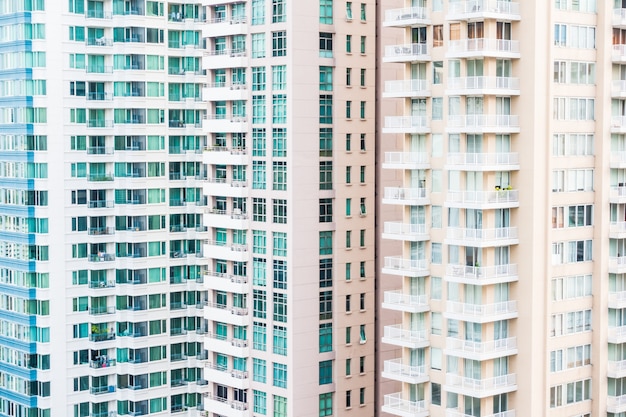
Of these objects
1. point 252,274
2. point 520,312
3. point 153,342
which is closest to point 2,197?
point 153,342

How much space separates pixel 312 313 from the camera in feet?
277

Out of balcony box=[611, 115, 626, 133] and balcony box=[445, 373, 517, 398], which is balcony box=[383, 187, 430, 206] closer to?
balcony box=[445, 373, 517, 398]

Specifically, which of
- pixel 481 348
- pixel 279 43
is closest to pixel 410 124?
pixel 279 43

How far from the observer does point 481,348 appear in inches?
2808

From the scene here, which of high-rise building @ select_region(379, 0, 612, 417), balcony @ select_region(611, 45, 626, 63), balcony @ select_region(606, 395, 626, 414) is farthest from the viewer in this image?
balcony @ select_region(606, 395, 626, 414)

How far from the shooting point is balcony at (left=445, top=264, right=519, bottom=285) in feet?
233

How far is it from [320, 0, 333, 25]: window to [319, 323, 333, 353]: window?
20.4m

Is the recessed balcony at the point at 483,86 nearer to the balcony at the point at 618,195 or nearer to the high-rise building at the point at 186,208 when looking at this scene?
the balcony at the point at 618,195

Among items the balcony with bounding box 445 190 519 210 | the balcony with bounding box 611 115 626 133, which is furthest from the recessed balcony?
the balcony with bounding box 611 115 626 133

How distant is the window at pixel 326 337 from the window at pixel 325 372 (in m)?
0.95

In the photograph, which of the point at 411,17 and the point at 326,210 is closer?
the point at 411,17

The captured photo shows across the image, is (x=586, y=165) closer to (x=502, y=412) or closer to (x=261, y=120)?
(x=502, y=412)

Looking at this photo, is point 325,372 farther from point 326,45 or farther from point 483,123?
point 483,123

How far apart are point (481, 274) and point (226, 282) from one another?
73.0ft
